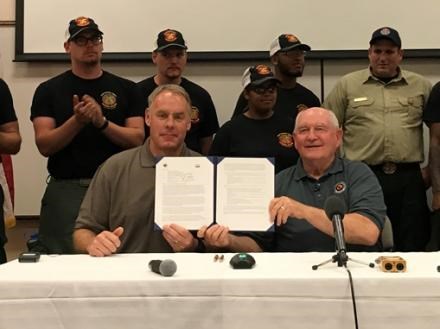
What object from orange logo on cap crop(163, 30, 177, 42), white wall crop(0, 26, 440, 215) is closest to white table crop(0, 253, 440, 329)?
orange logo on cap crop(163, 30, 177, 42)

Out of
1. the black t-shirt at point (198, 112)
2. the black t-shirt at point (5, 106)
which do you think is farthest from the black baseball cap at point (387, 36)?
the black t-shirt at point (5, 106)

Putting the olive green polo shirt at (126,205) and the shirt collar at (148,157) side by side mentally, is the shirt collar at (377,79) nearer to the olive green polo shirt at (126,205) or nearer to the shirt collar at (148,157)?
the shirt collar at (148,157)

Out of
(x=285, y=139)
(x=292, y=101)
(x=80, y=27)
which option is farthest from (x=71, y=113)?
(x=292, y=101)

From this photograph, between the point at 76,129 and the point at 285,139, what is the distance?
3.88 ft

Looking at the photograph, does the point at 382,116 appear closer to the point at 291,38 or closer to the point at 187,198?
the point at 291,38

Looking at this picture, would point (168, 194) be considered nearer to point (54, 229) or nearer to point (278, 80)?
point (54, 229)

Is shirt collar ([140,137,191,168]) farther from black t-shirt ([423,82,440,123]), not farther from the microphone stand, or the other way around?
black t-shirt ([423,82,440,123])

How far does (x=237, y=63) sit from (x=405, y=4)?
1.21 meters

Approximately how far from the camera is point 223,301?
1763 mm

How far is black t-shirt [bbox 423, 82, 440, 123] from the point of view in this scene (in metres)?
3.75

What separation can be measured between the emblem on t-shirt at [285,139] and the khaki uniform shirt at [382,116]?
1.56ft

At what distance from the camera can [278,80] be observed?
12.5ft

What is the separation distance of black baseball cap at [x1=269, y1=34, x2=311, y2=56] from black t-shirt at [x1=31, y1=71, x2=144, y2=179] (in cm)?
103

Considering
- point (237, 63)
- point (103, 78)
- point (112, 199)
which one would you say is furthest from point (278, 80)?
point (112, 199)
